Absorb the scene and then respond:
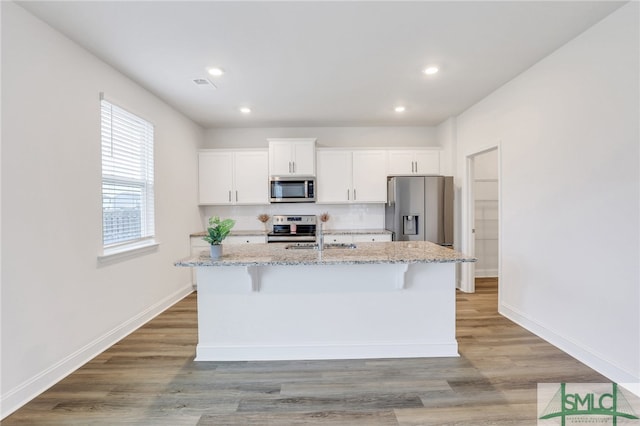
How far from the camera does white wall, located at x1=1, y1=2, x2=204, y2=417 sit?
1908mm

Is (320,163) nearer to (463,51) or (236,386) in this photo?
(463,51)

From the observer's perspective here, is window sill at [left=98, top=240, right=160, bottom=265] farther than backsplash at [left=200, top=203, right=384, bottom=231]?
No

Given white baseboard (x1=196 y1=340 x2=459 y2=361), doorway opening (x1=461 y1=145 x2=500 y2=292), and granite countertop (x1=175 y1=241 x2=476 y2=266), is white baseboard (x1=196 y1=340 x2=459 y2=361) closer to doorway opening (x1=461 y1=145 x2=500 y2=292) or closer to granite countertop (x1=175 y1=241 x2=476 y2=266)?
granite countertop (x1=175 y1=241 x2=476 y2=266)

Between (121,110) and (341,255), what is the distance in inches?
103

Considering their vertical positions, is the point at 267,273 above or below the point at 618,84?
below

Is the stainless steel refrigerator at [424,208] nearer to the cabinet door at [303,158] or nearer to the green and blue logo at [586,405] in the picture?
the cabinet door at [303,158]

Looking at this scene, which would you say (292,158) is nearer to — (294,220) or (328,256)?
(294,220)

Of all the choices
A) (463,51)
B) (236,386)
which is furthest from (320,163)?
(236,386)

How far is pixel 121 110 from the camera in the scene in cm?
298

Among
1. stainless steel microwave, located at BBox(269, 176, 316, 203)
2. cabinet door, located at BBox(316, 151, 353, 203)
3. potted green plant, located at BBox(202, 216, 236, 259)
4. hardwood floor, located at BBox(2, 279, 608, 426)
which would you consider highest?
cabinet door, located at BBox(316, 151, 353, 203)

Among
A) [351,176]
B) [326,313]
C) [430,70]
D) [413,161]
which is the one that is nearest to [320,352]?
[326,313]

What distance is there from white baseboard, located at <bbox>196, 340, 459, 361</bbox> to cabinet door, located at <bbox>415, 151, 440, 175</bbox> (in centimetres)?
295

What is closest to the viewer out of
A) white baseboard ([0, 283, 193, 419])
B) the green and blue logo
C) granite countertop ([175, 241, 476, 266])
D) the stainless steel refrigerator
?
the green and blue logo

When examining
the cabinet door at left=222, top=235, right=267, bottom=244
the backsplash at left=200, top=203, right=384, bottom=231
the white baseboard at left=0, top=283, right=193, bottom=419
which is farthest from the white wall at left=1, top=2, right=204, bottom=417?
the backsplash at left=200, top=203, right=384, bottom=231
